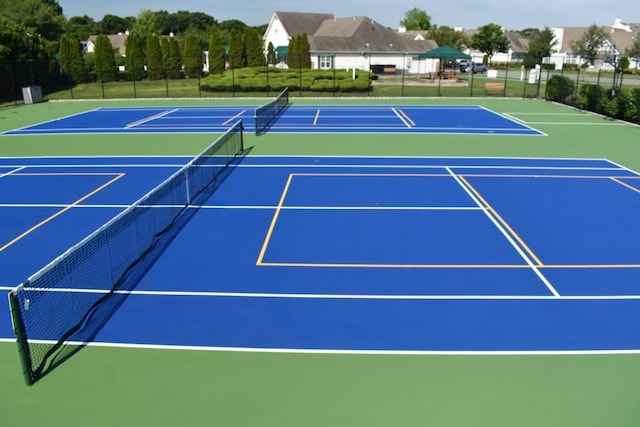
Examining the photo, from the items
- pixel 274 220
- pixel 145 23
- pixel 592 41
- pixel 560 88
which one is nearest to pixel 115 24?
pixel 145 23

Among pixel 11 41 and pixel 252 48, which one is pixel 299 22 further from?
pixel 11 41

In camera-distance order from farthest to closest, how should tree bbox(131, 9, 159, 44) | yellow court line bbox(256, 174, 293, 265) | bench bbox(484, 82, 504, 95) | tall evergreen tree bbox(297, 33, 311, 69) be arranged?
tree bbox(131, 9, 159, 44) < tall evergreen tree bbox(297, 33, 311, 69) < bench bbox(484, 82, 504, 95) < yellow court line bbox(256, 174, 293, 265)

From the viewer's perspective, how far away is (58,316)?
812cm

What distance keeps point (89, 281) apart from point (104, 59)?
45122 mm

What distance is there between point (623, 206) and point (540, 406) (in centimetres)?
971

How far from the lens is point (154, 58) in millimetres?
52562

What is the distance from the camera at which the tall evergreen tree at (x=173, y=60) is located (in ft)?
179

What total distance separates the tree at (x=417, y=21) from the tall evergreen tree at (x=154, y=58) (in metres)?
82.7

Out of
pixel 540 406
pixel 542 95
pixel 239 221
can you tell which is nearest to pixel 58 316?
pixel 239 221

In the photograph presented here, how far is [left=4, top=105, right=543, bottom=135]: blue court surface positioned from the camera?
84.9ft

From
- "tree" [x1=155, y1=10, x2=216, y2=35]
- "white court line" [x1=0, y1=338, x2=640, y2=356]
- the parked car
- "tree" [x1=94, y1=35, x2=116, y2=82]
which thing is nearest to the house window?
the parked car

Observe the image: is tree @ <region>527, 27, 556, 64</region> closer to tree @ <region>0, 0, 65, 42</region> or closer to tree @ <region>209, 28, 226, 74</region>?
tree @ <region>209, 28, 226, 74</region>

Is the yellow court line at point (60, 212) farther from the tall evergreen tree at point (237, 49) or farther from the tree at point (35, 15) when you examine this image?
the tree at point (35, 15)

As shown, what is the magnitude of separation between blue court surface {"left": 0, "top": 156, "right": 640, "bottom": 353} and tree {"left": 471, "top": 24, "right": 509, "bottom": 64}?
80.6 meters
